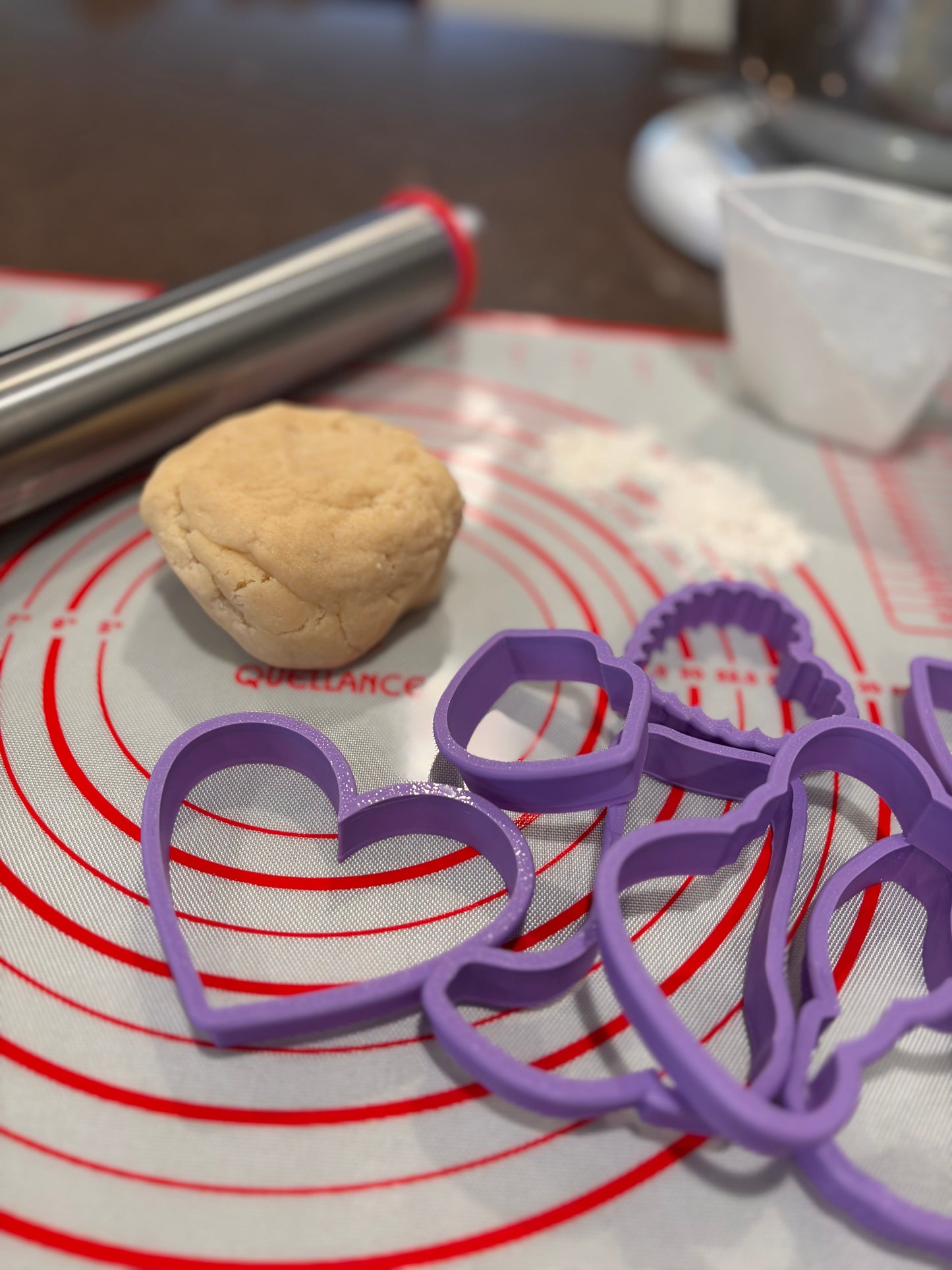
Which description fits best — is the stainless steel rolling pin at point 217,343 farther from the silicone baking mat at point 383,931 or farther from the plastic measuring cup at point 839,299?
the plastic measuring cup at point 839,299

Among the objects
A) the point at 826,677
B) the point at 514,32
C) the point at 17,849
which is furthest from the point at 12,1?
the point at 826,677

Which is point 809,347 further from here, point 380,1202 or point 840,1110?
point 380,1202

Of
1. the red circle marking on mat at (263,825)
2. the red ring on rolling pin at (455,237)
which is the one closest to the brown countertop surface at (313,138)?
the red ring on rolling pin at (455,237)

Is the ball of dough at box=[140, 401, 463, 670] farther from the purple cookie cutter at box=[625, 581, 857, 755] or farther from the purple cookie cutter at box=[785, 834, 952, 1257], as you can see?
the purple cookie cutter at box=[785, 834, 952, 1257]

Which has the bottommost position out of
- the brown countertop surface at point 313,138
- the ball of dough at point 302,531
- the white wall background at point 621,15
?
the ball of dough at point 302,531

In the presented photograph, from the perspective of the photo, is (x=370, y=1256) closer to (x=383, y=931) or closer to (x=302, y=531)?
(x=383, y=931)

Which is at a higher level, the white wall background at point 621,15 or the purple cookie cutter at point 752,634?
the white wall background at point 621,15
